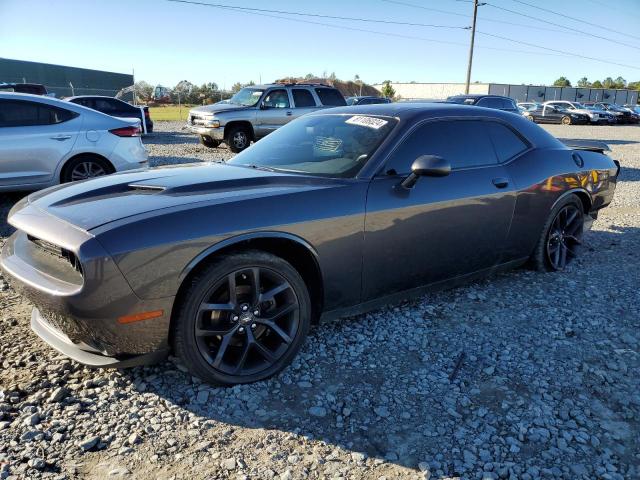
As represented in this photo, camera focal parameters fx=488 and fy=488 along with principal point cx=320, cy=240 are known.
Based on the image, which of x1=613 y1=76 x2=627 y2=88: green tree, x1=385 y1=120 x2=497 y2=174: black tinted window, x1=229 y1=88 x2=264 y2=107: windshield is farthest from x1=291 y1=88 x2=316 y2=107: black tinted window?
x1=613 y1=76 x2=627 y2=88: green tree

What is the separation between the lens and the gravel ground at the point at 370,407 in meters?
2.15

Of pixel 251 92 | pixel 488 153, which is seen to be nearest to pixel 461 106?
pixel 488 153

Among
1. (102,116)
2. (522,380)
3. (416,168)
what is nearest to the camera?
(522,380)

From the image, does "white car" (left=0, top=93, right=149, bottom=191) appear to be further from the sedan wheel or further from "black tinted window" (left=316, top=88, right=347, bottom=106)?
"black tinted window" (left=316, top=88, right=347, bottom=106)

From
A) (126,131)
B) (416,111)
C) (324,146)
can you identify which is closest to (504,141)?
(416,111)

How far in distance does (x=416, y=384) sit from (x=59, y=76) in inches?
1891

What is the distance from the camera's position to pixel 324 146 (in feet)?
11.5

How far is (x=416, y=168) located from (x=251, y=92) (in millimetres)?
11004

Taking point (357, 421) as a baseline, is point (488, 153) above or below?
above

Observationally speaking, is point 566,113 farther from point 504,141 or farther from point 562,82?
point 562,82

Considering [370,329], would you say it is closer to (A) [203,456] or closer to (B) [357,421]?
(B) [357,421]

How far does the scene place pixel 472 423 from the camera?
244cm

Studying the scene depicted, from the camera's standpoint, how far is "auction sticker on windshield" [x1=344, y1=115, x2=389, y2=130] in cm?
344

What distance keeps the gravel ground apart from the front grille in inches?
28.1
